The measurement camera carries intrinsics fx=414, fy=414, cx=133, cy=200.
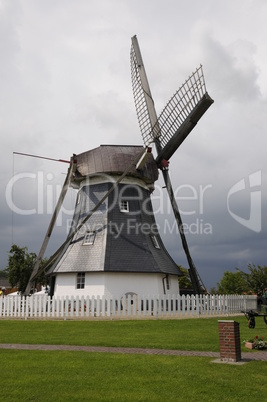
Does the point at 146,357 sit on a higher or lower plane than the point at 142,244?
lower

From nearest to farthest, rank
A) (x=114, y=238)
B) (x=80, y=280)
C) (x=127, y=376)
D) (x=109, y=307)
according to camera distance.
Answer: (x=127, y=376)
(x=109, y=307)
(x=80, y=280)
(x=114, y=238)

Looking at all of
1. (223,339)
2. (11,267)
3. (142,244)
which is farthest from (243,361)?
(11,267)

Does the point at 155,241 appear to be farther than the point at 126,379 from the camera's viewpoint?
Yes

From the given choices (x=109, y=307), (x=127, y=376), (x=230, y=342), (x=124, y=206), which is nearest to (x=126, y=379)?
(x=127, y=376)

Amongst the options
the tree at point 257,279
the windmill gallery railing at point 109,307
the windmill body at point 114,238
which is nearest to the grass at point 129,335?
the windmill gallery railing at point 109,307

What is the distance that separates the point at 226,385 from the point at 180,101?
1869 cm

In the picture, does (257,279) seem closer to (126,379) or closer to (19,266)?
(19,266)

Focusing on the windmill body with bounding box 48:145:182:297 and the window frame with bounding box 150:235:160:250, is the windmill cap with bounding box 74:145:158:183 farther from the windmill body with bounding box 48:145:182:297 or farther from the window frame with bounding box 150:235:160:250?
→ the window frame with bounding box 150:235:160:250

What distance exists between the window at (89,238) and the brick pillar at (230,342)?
15.2 meters

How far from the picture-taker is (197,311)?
18656 mm

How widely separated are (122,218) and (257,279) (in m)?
13.1

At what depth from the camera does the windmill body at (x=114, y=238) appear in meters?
21.4

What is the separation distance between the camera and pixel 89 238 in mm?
23031

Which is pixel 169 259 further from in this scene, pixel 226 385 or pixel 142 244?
pixel 226 385
